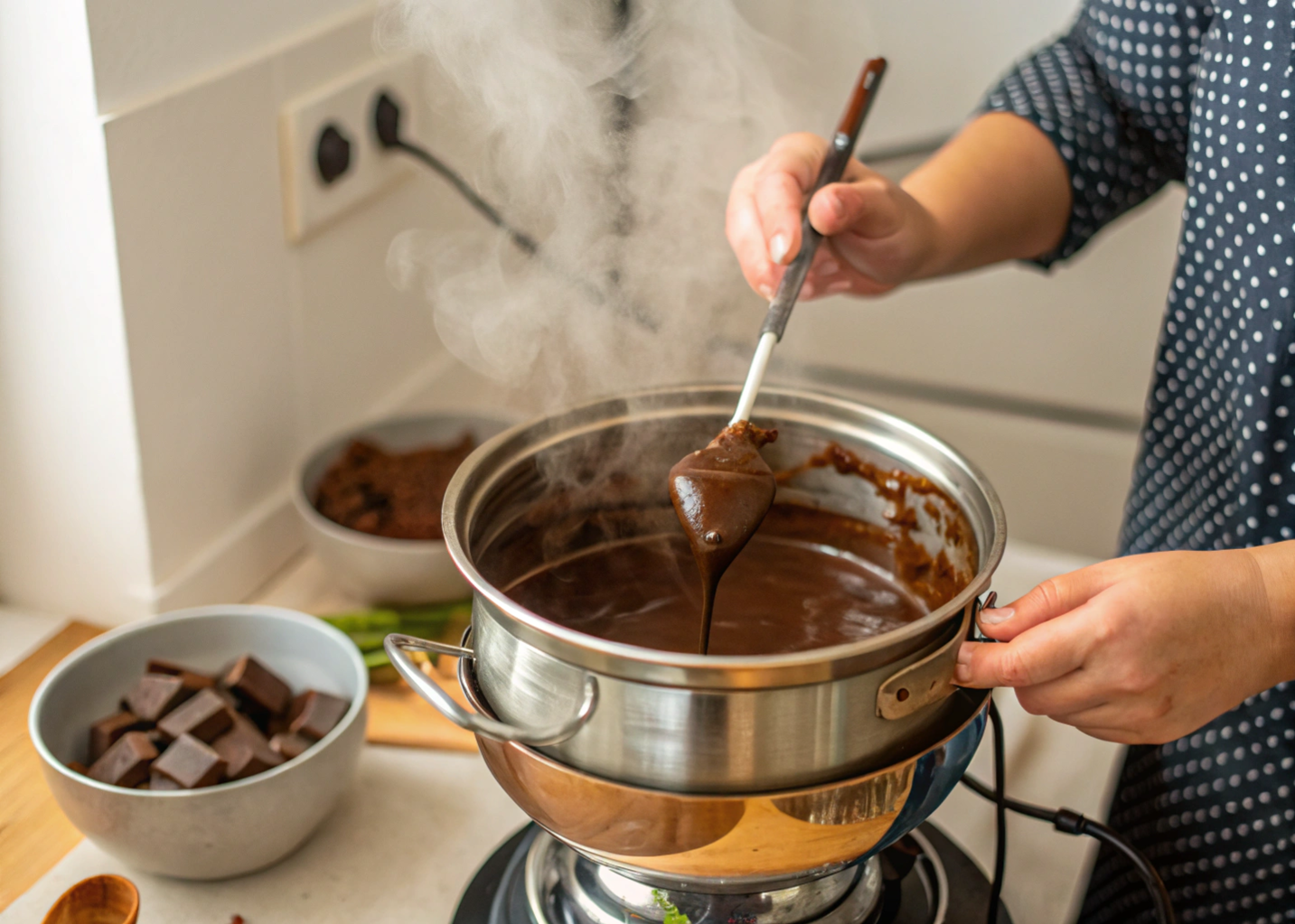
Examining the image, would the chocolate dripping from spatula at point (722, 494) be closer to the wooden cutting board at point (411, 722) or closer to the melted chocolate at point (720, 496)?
the melted chocolate at point (720, 496)

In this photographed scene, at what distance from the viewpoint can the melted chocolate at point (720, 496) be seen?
847mm

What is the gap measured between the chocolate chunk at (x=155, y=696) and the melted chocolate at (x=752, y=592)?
350 mm

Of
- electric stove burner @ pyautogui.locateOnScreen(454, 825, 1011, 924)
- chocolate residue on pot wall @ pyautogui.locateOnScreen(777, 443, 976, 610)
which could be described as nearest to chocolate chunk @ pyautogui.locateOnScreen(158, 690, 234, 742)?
electric stove burner @ pyautogui.locateOnScreen(454, 825, 1011, 924)

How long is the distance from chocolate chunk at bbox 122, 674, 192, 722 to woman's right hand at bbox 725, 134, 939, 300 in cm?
66

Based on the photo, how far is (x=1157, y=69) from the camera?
1151 mm

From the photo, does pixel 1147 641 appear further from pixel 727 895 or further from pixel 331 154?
pixel 331 154

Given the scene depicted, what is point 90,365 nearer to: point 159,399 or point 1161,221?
point 159,399

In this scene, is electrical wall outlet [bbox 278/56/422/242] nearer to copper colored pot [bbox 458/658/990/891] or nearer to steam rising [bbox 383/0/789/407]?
steam rising [bbox 383/0/789/407]

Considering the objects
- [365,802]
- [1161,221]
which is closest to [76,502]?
[365,802]

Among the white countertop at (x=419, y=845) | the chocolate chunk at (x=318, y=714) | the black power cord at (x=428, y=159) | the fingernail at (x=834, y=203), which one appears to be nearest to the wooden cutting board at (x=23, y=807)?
the white countertop at (x=419, y=845)

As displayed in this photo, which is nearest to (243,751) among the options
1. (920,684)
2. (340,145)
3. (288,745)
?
(288,745)

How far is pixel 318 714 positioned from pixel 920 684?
60 centimetres

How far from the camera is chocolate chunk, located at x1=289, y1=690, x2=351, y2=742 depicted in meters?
1.05

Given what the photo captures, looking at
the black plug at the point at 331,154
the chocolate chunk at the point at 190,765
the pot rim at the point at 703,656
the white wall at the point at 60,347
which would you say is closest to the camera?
the pot rim at the point at 703,656
